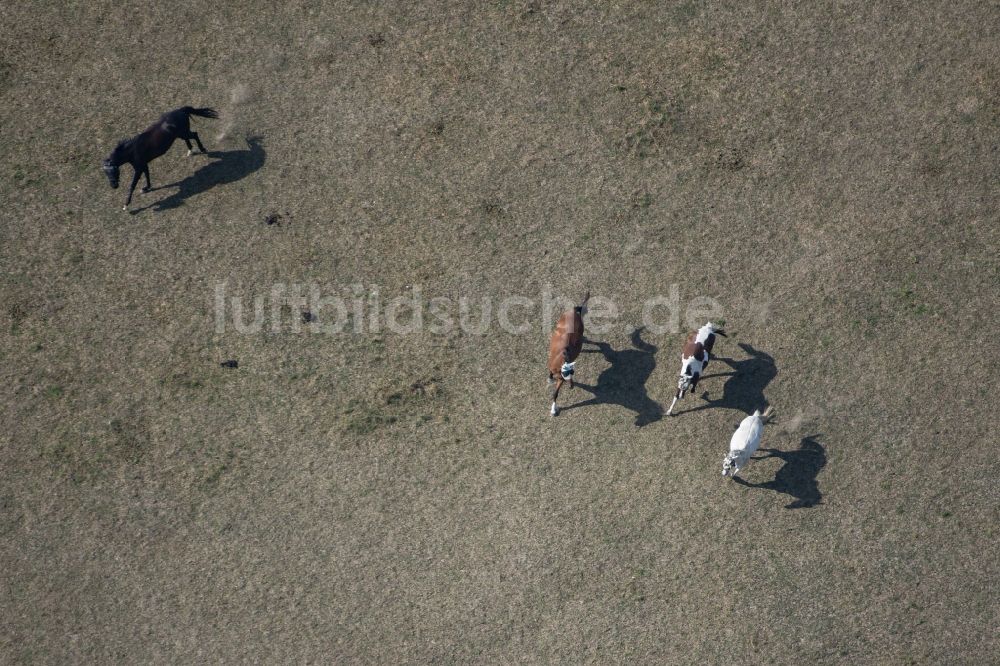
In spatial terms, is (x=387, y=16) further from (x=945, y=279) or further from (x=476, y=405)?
(x=945, y=279)

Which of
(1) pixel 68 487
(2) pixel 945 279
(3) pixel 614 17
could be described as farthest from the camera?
(3) pixel 614 17

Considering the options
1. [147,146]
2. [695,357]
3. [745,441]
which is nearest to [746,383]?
[695,357]

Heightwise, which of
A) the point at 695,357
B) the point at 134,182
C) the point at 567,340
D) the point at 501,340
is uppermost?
the point at 134,182

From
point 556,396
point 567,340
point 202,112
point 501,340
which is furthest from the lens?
point 202,112

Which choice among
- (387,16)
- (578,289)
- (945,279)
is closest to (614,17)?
(387,16)

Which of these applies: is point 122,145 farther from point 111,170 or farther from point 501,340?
point 501,340

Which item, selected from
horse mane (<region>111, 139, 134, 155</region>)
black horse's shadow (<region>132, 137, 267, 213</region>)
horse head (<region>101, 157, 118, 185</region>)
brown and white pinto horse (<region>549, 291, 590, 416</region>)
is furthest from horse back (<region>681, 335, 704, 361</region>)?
horse head (<region>101, 157, 118, 185</region>)
